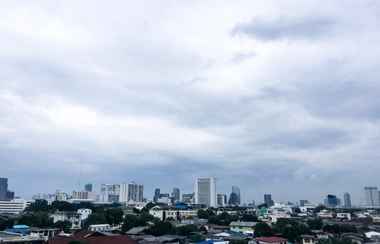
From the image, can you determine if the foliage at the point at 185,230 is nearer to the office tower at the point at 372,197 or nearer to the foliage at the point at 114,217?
the foliage at the point at 114,217

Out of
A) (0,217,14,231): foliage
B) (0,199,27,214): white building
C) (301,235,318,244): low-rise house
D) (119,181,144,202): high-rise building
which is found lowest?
(301,235,318,244): low-rise house

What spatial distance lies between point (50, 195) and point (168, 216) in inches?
2688

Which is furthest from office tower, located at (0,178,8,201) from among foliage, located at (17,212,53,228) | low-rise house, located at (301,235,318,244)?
low-rise house, located at (301,235,318,244)

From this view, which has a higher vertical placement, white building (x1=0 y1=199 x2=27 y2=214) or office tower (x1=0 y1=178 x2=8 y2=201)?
office tower (x1=0 y1=178 x2=8 y2=201)

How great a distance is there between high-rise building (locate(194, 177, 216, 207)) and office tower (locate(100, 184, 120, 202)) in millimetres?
23561

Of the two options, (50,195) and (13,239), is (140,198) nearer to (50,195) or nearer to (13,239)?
(50,195)

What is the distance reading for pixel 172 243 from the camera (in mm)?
25297

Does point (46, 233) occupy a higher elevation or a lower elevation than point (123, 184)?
lower

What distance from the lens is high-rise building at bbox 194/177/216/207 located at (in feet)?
276

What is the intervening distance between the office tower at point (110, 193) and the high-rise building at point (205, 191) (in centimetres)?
2356

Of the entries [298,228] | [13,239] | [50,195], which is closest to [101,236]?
[13,239]

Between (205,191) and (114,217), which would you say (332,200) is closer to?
(205,191)

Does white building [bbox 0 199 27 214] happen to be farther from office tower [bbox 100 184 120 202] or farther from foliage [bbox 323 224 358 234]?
foliage [bbox 323 224 358 234]

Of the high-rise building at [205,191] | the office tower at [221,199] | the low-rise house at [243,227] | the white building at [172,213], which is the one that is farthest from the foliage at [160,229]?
the office tower at [221,199]
